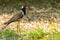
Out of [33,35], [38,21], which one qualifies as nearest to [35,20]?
[38,21]

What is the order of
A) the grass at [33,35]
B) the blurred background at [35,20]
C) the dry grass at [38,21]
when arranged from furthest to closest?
the dry grass at [38,21]
the blurred background at [35,20]
the grass at [33,35]

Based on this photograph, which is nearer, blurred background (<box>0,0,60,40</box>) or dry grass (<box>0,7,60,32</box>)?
blurred background (<box>0,0,60,40</box>)

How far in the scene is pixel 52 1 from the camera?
1112cm

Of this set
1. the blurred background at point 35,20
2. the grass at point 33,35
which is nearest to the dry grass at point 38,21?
the blurred background at point 35,20

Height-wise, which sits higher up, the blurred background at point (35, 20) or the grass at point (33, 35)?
the grass at point (33, 35)

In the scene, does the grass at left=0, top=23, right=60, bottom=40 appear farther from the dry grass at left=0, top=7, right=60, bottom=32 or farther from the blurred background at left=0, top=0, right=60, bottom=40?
the dry grass at left=0, top=7, right=60, bottom=32

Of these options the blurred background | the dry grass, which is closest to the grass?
the blurred background

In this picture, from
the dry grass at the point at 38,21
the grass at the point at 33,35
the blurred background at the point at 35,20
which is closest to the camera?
the grass at the point at 33,35

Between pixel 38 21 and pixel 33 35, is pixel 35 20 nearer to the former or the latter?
pixel 38 21

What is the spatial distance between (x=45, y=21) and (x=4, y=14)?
161 centimetres

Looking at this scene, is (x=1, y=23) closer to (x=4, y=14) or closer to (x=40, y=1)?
(x=4, y=14)

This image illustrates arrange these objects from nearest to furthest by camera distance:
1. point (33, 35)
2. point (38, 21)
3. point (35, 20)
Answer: point (33, 35) < point (38, 21) < point (35, 20)

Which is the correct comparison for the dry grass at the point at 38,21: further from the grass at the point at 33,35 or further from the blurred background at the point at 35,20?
the grass at the point at 33,35

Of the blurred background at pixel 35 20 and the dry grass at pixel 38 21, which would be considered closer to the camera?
the blurred background at pixel 35 20
